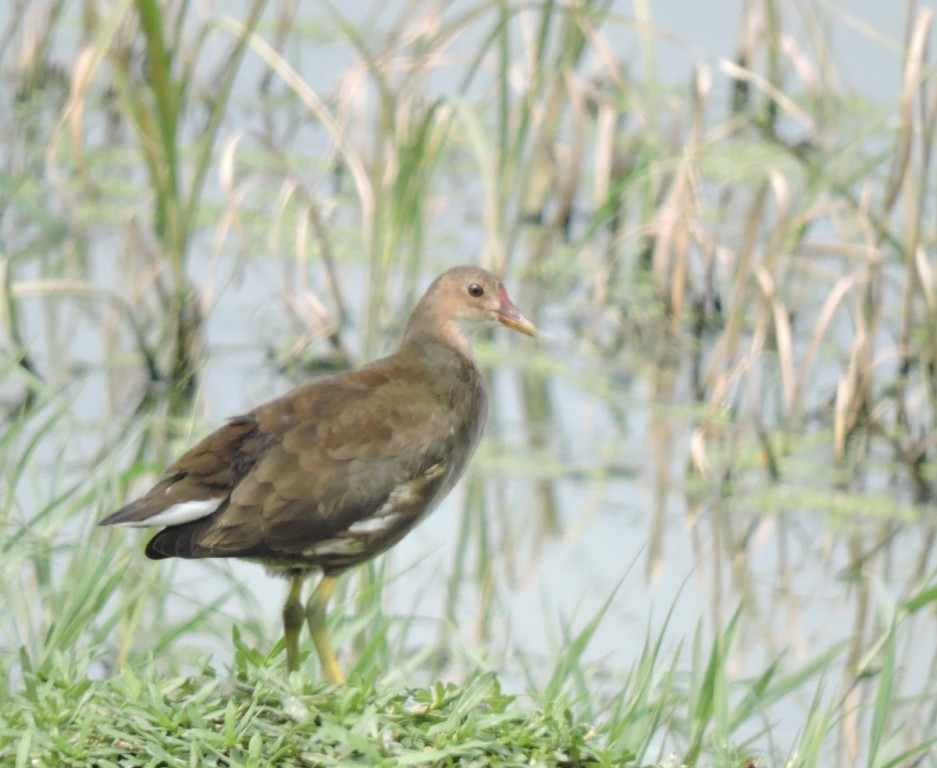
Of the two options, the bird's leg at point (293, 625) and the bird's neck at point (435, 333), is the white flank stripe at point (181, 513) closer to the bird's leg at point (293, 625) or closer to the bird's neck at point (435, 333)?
the bird's leg at point (293, 625)

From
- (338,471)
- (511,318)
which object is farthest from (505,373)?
(338,471)

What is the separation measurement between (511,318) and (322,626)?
1.05 m

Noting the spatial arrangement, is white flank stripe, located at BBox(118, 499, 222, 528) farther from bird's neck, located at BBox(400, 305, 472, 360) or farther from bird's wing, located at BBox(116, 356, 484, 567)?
bird's neck, located at BBox(400, 305, 472, 360)

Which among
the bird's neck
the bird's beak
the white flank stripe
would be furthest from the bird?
the bird's beak

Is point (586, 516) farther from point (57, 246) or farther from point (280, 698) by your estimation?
point (280, 698)

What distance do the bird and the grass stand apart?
0.13 meters

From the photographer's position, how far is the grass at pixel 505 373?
3.15 m

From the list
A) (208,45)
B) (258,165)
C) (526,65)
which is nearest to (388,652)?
(526,65)

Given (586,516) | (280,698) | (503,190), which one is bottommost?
(586,516)

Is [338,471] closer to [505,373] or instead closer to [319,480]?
[319,480]

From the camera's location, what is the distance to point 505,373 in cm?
702

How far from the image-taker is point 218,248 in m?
6.18

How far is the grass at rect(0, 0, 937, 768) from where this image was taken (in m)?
3.15

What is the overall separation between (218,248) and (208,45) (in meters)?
3.95
